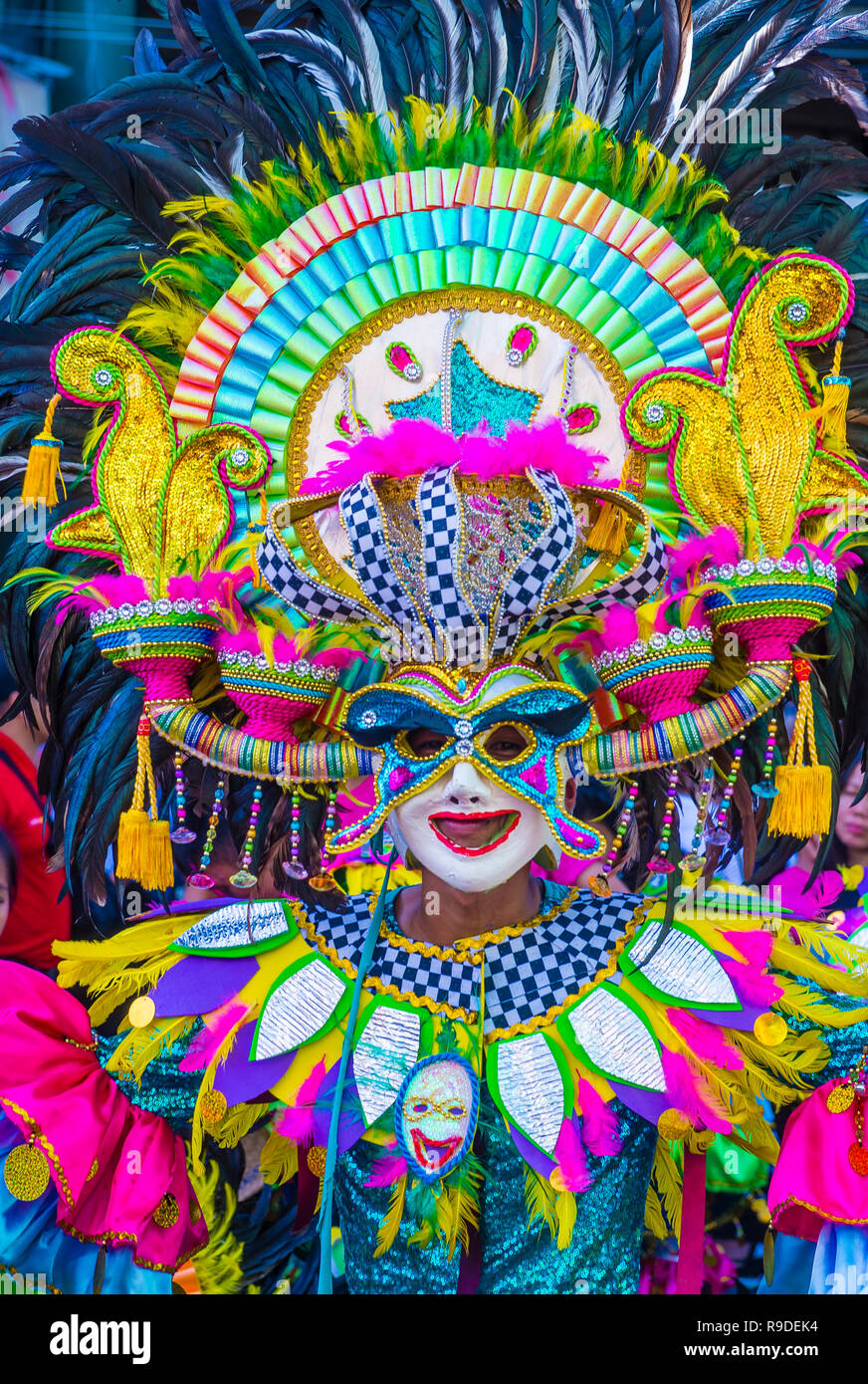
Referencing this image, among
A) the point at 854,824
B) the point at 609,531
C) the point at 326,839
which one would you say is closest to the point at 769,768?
the point at 609,531

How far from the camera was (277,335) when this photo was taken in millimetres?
2674

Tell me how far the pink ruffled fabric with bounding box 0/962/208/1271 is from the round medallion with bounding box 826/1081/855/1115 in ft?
4.07

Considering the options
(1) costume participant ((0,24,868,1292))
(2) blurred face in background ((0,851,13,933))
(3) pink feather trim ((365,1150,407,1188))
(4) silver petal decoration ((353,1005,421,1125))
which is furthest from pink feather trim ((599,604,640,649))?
(2) blurred face in background ((0,851,13,933))

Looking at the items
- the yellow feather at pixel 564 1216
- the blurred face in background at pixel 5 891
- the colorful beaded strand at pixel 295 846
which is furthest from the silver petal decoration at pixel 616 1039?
the blurred face in background at pixel 5 891

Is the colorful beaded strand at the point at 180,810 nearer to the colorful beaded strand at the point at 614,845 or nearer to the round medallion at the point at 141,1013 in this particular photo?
the round medallion at the point at 141,1013

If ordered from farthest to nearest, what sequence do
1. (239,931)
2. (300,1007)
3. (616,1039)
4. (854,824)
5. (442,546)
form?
(854,824)
(239,931)
(300,1007)
(616,1039)
(442,546)

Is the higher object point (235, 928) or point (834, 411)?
point (834, 411)

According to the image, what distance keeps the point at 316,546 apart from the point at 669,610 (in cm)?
71

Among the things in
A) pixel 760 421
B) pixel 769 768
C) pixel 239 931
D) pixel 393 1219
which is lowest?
pixel 393 1219

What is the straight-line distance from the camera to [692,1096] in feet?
7.80

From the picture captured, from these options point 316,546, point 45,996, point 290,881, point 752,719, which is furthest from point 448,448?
point 45,996

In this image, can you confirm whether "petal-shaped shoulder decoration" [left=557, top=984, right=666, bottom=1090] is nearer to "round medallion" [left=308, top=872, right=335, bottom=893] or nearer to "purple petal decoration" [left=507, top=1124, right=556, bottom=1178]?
"purple petal decoration" [left=507, top=1124, right=556, bottom=1178]

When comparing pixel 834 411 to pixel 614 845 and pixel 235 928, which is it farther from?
pixel 235 928

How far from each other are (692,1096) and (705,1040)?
11 cm
